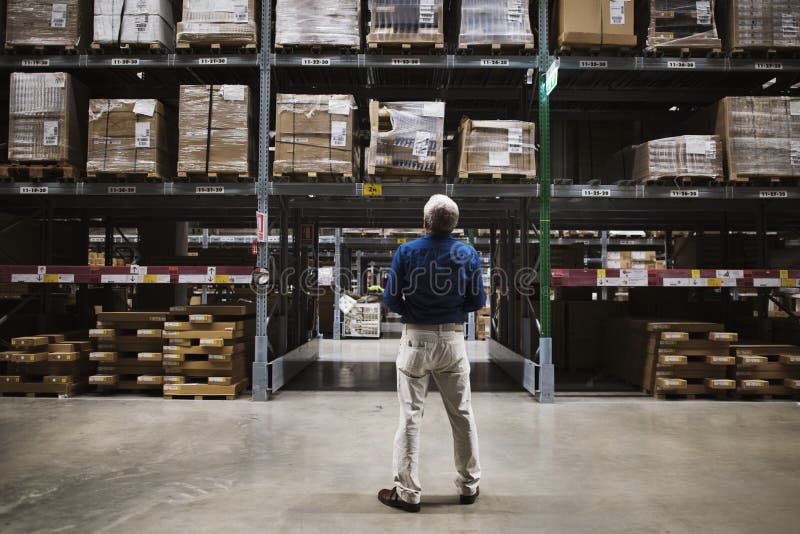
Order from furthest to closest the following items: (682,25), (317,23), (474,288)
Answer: (682,25) → (317,23) → (474,288)

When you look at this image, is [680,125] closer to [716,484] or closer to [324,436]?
[716,484]

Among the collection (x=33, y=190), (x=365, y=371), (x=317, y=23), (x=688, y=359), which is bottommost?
(x=365, y=371)

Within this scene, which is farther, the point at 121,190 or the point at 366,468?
the point at 121,190

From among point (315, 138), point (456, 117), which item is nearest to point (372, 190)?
point (315, 138)

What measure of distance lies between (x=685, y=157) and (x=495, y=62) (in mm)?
2844

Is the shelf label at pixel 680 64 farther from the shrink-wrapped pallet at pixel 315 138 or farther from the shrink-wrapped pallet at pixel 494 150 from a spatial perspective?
the shrink-wrapped pallet at pixel 315 138

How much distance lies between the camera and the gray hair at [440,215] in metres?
3.46

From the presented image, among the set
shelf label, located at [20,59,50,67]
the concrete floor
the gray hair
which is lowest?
the concrete floor

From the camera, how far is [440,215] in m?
3.47

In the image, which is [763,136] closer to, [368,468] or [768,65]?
[768,65]

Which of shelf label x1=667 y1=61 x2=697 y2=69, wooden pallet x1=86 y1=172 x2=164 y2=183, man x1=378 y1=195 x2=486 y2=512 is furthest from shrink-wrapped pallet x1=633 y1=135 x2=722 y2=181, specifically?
wooden pallet x1=86 y1=172 x2=164 y2=183

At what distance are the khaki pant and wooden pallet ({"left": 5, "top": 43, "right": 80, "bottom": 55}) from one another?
6637 millimetres

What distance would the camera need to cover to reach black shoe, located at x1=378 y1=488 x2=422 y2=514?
11.0ft

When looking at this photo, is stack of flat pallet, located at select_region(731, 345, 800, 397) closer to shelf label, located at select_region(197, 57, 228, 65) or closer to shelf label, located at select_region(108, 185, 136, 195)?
shelf label, located at select_region(197, 57, 228, 65)
